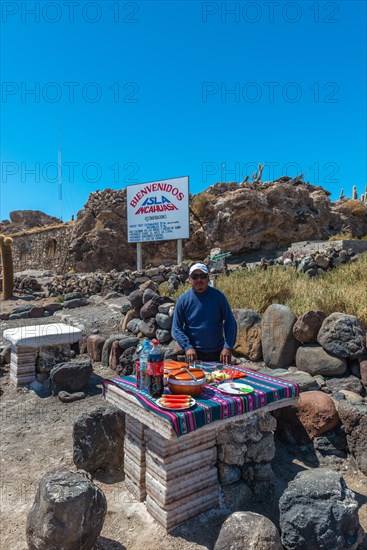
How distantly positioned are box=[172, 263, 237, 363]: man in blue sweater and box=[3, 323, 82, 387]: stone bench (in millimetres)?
2788

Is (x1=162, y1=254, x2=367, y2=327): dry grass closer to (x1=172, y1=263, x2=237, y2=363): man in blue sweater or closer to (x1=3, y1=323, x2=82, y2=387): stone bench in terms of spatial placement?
(x1=172, y1=263, x2=237, y2=363): man in blue sweater

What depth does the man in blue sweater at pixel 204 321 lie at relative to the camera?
3.83m

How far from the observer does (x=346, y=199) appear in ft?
71.0

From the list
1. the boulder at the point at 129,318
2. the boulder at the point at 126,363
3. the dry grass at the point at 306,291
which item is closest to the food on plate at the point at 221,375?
the dry grass at the point at 306,291

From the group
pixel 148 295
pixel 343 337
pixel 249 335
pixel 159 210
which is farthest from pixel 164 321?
pixel 159 210

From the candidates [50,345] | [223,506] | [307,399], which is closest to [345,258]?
[307,399]

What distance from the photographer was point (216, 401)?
2.73 m

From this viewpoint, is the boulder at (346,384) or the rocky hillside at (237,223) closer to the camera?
the boulder at (346,384)

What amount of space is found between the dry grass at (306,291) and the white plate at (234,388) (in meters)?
2.63

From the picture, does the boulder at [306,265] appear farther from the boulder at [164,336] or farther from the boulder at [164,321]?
the boulder at [164,336]

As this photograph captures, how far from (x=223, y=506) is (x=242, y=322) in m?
2.84

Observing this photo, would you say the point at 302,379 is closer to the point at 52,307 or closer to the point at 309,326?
the point at 309,326

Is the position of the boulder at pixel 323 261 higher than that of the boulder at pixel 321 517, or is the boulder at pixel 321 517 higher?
the boulder at pixel 323 261

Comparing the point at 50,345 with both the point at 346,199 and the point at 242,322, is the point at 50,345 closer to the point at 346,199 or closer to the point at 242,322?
the point at 242,322
